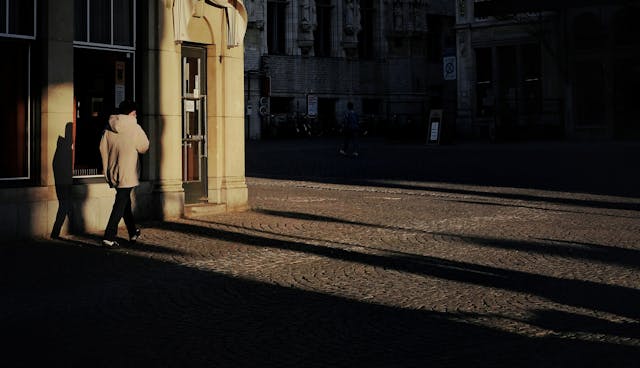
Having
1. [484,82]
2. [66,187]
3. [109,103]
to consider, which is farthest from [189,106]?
[484,82]

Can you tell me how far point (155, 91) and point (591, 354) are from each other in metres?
9.16

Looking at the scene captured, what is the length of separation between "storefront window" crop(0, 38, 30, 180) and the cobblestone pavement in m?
1.21

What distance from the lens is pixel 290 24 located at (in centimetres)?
5378

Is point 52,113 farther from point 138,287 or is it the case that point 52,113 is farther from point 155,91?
point 138,287

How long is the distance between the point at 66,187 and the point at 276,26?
4261 centimetres

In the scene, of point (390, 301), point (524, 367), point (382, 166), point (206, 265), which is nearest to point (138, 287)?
point (206, 265)

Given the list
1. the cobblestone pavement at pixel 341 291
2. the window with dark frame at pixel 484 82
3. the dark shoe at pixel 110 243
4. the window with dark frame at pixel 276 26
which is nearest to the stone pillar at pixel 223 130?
the cobblestone pavement at pixel 341 291

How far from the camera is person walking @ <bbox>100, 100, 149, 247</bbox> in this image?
1070 cm

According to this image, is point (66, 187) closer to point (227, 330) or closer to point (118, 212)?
point (118, 212)

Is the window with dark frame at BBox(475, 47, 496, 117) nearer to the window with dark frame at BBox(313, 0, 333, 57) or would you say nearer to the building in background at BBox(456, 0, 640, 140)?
the building in background at BBox(456, 0, 640, 140)

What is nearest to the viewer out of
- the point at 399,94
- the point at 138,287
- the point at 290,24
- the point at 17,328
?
the point at 17,328

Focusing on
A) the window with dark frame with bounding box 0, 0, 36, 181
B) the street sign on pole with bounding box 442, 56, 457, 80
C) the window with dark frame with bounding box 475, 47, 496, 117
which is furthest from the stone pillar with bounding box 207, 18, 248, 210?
the window with dark frame with bounding box 475, 47, 496, 117

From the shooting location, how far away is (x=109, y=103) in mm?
12969

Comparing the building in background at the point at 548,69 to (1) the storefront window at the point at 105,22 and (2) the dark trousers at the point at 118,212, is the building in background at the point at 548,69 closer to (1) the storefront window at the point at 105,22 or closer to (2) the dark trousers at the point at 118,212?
(1) the storefront window at the point at 105,22
